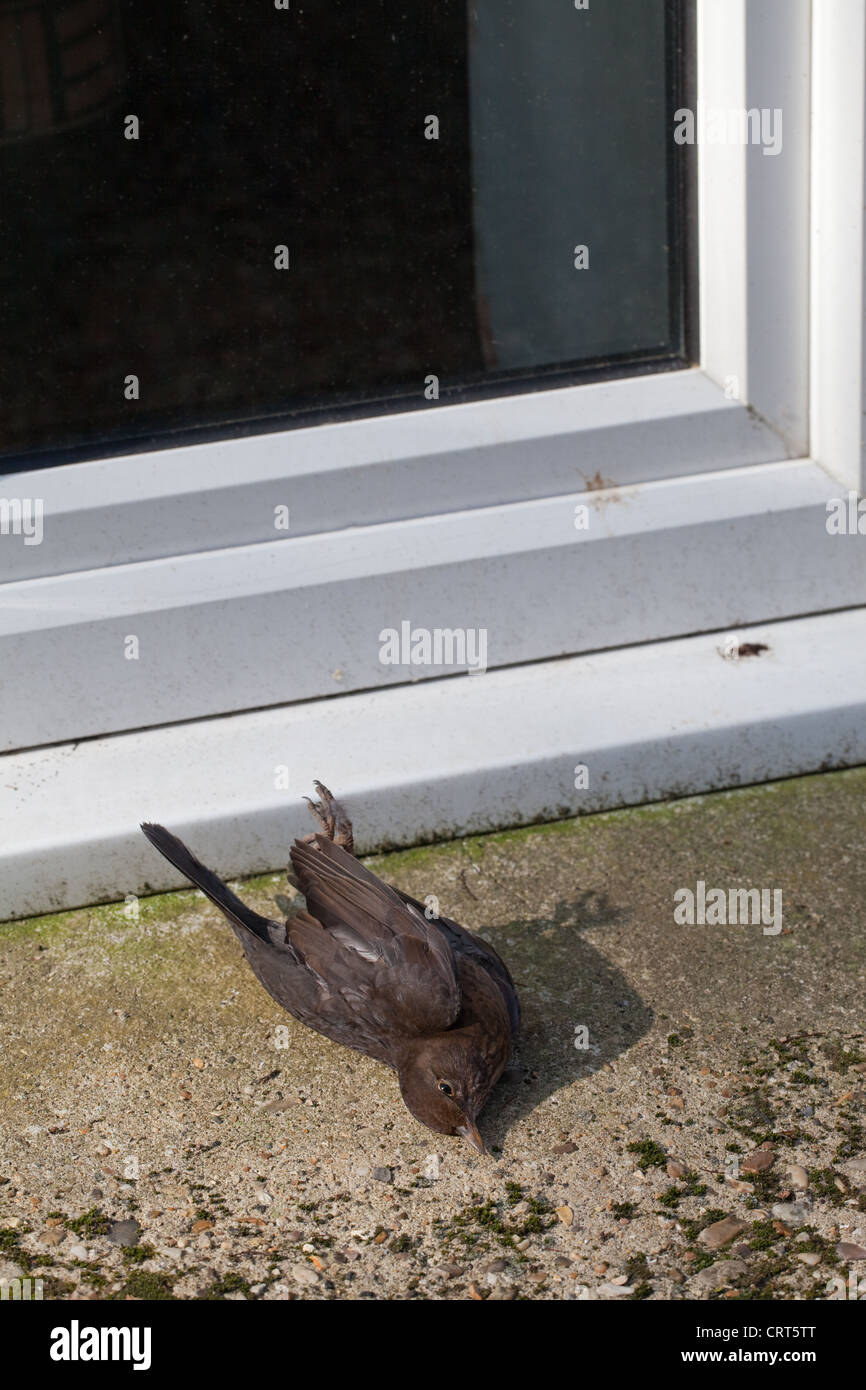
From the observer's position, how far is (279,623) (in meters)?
3.27

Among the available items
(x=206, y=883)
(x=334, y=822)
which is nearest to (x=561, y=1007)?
(x=334, y=822)

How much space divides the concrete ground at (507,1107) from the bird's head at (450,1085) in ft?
0.25

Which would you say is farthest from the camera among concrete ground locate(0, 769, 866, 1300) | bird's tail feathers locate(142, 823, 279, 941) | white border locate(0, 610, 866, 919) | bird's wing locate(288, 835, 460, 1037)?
white border locate(0, 610, 866, 919)

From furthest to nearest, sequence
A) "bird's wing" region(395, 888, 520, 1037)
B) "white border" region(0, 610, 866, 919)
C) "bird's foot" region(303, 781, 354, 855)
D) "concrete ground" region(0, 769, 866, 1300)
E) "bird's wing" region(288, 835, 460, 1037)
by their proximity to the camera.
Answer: "white border" region(0, 610, 866, 919)
"bird's foot" region(303, 781, 354, 855)
"bird's wing" region(395, 888, 520, 1037)
"bird's wing" region(288, 835, 460, 1037)
"concrete ground" region(0, 769, 866, 1300)

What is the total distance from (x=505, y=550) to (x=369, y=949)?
1.28 m

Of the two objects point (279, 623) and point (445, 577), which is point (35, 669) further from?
point (445, 577)

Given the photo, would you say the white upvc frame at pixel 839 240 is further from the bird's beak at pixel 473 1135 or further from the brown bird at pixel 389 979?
the bird's beak at pixel 473 1135

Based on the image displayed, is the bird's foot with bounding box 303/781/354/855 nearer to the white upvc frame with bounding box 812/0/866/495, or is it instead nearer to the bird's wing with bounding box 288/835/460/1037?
the bird's wing with bounding box 288/835/460/1037

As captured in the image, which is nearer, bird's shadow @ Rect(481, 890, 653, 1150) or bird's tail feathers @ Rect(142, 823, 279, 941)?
bird's shadow @ Rect(481, 890, 653, 1150)

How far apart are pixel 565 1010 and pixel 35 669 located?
1.51 metres

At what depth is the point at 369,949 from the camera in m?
2.39

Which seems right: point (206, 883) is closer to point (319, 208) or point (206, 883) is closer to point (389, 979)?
point (389, 979)

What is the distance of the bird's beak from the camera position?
7.19ft

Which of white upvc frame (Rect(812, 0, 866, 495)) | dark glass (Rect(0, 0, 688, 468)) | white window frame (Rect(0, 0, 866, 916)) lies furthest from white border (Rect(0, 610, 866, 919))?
dark glass (Rect(0, 0, 688, 468))
